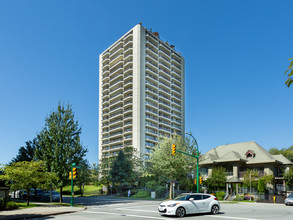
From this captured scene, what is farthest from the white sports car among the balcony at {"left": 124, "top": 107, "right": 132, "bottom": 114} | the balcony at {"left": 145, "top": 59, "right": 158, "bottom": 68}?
the balcony at {"left": 145, "top": 59, "right": 158, "bottom": 68}

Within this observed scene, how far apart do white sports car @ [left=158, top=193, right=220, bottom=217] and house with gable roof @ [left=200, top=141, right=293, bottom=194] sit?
28285 millimetres

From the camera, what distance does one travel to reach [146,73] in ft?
296

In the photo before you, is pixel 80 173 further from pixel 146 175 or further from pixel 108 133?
pixel 108 133

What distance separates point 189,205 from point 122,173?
3642 centimetres

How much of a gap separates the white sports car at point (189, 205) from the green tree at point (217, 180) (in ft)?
98.7

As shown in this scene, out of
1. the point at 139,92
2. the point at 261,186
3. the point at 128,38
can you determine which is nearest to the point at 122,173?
the point at 261,186

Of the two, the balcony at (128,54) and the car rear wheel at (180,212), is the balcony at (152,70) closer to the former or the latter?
the balcony at (128,54)

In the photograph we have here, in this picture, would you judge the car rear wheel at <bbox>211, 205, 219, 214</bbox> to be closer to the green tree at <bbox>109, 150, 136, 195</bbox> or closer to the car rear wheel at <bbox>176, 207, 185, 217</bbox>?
the car rear wheel at <bbox>176, 207, 185, 217</bbox>

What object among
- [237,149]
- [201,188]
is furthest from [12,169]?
[237,149]

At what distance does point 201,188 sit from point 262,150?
44.7 ft

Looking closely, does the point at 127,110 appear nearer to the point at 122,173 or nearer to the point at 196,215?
the point at 122,173

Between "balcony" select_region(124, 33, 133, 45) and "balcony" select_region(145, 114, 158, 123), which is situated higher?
"balcony" select_region(124, 33, 133, 45)

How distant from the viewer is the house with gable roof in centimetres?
4884

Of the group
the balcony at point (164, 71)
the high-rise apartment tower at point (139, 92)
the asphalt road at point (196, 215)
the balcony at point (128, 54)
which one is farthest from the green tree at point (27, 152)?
the balcony at point (164, 71)
